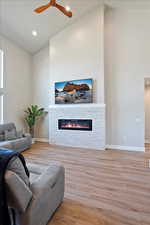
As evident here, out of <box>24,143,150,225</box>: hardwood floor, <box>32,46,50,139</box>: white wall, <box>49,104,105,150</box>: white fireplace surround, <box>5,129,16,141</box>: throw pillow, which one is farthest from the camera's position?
<box>32,46,50,139</box>: white wall

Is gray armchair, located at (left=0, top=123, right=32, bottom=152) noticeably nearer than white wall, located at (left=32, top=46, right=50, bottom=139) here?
Yes

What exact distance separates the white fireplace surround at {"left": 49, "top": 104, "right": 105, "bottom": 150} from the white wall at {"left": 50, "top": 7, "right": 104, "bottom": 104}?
451 mm

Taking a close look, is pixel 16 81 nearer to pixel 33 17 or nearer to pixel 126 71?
pixel 33 17

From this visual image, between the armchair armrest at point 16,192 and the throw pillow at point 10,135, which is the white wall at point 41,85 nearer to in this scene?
the throw pillow at point 10,135

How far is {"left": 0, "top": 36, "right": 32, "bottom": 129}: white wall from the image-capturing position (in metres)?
5.28

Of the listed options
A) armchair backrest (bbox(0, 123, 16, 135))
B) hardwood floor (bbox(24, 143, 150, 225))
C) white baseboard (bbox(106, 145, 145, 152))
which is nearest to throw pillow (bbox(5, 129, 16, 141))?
armchair backrest (bbox(0, 123, 16, 135))

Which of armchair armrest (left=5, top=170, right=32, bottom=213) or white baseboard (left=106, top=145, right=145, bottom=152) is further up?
armchair armrest (left=5, top=170, right=32, bottom=213)

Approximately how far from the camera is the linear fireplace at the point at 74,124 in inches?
199

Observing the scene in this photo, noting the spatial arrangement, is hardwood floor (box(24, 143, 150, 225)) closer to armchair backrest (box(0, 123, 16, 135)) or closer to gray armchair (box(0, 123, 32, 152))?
gray armchair (box(0, 123, 32, 152))

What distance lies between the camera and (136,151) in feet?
15.1

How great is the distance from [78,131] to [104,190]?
9.65 feet

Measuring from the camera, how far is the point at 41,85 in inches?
250

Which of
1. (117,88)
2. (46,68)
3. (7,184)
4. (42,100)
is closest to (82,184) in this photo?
(7,184)

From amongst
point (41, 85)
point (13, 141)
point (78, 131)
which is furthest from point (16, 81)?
point (78, 131)
